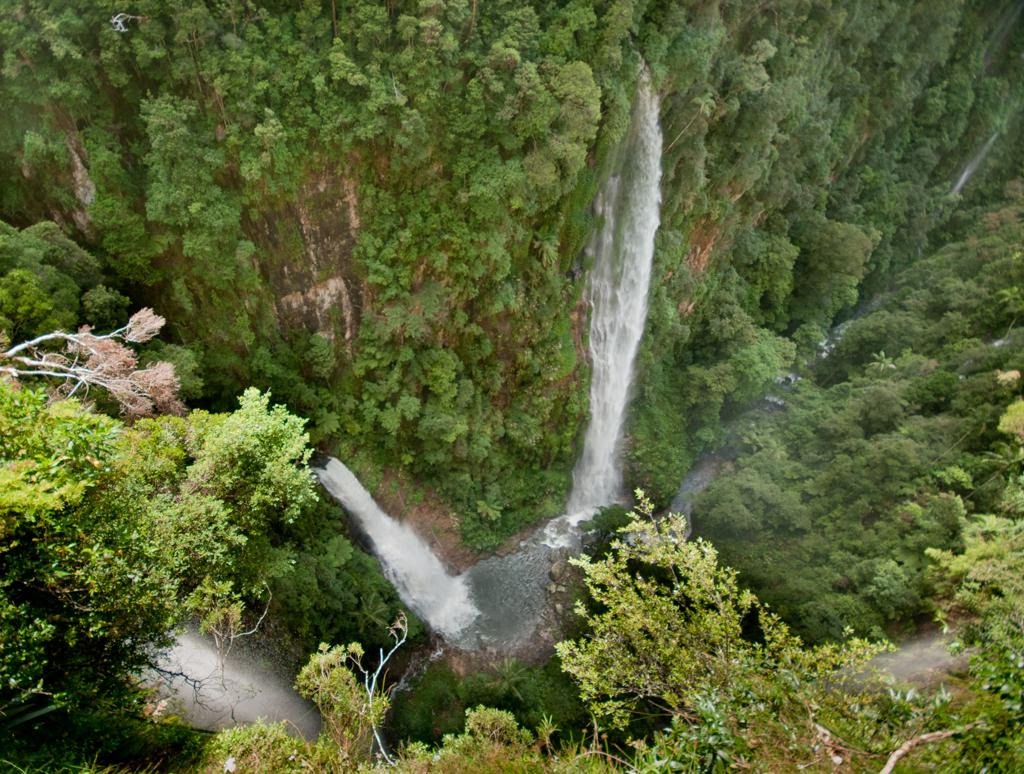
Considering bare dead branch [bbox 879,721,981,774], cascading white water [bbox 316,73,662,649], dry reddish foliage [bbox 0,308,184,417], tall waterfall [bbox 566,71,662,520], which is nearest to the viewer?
bare dead branch [bbox 879,721,981,774]

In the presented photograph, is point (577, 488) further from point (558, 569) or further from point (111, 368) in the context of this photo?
point (111, 368)

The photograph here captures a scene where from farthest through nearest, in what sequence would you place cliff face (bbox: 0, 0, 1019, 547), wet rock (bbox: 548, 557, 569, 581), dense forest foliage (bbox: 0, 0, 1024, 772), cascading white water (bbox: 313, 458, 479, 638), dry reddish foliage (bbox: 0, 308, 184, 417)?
wet rock (bbox: 548, 557, 569, 581)
cascading white water (bbox: 313, 458, 479, 638)
cliff face (bbox: 0, 0, 1019, 547)
dry reddish foliage (bbox: 0, 308, 184, 417)
dense forest foliage (bbox: 0, 0, 1024, 772)

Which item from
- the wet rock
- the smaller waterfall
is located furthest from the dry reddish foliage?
the smaller waterfall

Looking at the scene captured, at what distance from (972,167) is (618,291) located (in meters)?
23.6

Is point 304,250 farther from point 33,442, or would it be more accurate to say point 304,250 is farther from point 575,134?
point 33,442

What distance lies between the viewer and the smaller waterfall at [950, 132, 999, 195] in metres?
28.4

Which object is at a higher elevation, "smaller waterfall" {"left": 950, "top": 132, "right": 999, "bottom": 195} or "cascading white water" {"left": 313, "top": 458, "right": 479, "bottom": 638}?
"smaller waterfall" {"left": 950, "top": 132, "right": 999, "bottom": 195}

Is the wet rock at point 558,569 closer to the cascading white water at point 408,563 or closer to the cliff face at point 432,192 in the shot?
the cliff face at point 432,192

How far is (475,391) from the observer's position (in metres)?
15.8

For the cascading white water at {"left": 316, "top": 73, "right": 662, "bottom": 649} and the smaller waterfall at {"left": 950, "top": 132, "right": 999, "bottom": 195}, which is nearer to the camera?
the cascading white water at {"left": 316, "top": 73, "right": 662, "bottom": 649}

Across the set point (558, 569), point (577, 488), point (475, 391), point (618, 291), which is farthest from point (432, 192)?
point (558, 569)

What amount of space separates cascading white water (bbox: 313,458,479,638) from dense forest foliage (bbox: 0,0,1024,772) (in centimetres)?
65

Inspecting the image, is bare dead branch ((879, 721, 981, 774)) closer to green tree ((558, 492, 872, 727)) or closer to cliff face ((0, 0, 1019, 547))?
green tree ((558, 492, 872, 727))

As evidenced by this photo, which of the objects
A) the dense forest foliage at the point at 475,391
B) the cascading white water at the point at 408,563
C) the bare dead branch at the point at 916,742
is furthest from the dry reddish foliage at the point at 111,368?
the bare dead branch at the point at 916,742
